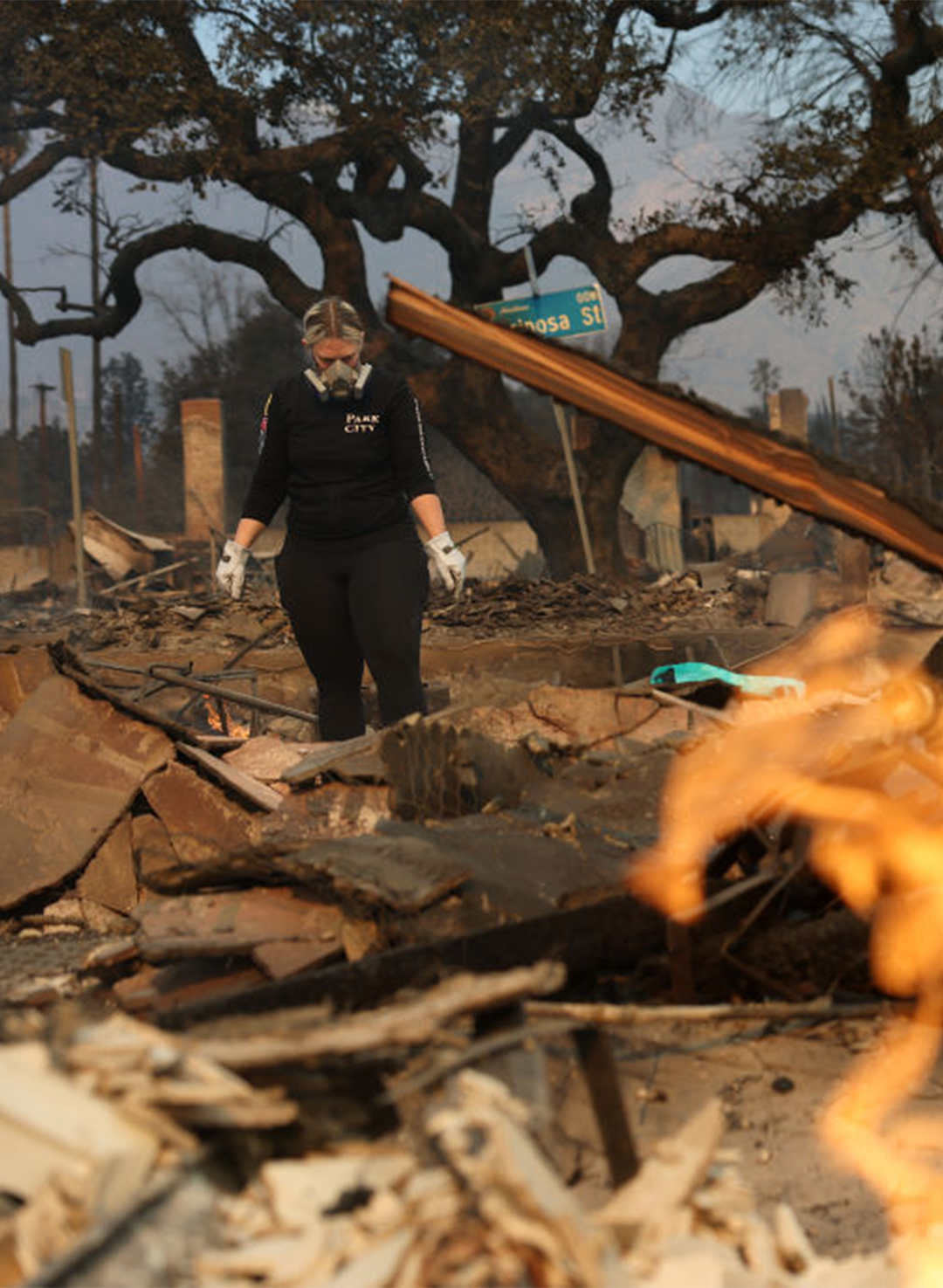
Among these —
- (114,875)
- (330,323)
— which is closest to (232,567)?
(330,323)

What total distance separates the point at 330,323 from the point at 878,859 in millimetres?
2789

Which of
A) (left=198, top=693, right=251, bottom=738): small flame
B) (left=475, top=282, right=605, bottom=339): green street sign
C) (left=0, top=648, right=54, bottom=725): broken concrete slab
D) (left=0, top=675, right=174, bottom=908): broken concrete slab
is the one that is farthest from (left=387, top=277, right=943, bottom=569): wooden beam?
(left=475, top=282, right=605, bottom=339): green street sign

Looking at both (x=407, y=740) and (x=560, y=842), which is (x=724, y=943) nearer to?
(x=560, y=842)

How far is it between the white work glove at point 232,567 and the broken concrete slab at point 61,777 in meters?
1.07

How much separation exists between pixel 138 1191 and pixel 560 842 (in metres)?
1.77

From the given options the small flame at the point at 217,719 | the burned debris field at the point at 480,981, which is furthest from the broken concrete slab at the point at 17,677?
the small flame at the point at 217,719

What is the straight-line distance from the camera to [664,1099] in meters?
2.22

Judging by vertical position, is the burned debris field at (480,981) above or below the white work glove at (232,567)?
below

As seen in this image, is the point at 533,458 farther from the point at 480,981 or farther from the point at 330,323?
the point at 480,981

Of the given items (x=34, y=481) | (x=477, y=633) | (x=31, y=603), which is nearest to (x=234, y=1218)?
(x=477, y=633)

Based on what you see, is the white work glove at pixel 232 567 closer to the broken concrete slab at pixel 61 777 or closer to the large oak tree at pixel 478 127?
the broken concrete slab at pixel 61 777

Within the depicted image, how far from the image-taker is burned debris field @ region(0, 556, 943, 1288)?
1.37 m

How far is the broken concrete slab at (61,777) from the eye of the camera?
353 centimetres

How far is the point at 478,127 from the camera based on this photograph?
60.5ft
